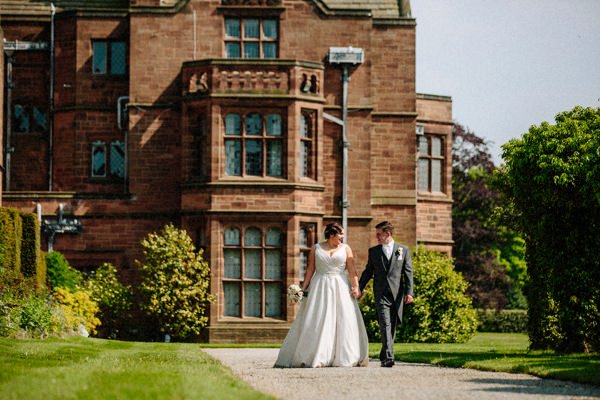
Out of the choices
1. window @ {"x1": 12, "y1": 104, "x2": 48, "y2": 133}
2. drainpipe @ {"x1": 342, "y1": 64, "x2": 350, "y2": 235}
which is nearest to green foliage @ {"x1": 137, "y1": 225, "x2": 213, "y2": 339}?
drainpipe @ {"x1": 342, "y1": 64, "x2": 350, "y2": 235}

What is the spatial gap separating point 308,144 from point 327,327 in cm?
1597

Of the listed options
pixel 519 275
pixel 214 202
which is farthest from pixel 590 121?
pixel 519 275

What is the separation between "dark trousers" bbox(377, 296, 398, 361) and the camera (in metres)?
17.4

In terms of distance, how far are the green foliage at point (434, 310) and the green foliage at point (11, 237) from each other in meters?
8.94

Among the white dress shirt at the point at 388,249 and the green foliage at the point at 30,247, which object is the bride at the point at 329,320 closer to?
the white dress shirt at the point at 388,249

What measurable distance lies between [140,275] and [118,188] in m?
3.00

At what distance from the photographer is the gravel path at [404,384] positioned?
12586mm

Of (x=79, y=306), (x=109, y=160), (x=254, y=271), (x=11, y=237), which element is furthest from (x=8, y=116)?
(x=11, y=237)

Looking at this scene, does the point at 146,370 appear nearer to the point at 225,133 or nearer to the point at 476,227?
the point at 225,133

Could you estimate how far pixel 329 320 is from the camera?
57.3 ft

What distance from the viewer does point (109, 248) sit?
111 ft

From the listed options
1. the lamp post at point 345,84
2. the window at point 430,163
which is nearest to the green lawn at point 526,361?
the lamp post at point 345,84

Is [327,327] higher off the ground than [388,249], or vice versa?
[388,249]

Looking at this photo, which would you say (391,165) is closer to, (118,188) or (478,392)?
(118,188)
